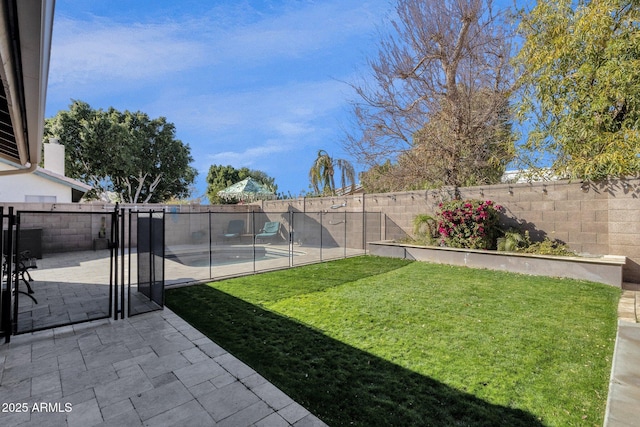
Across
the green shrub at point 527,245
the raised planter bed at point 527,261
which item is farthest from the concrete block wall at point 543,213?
the raised planter bed at point 527,261

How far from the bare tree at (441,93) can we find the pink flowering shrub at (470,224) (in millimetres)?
1999

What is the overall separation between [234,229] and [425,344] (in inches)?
411

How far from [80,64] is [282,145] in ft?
47.6

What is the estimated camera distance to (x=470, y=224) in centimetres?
727

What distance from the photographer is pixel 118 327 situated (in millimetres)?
3656

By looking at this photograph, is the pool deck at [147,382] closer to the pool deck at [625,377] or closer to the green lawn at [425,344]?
the pool deck at [625,377]

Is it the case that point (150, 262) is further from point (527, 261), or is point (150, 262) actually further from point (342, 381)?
point (527, 261)

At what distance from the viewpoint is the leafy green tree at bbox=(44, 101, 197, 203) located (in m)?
16.6

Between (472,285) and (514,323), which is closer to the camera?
(514,323)

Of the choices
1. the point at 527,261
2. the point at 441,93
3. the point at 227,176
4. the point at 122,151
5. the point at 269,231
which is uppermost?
the point at 227,176

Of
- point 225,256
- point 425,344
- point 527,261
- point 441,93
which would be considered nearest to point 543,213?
point 527,261

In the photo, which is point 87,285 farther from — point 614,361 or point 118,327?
point 614,361

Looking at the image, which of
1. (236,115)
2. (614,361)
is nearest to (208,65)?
(236,115)

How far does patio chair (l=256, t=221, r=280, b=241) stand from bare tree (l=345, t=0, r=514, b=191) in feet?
15.8
